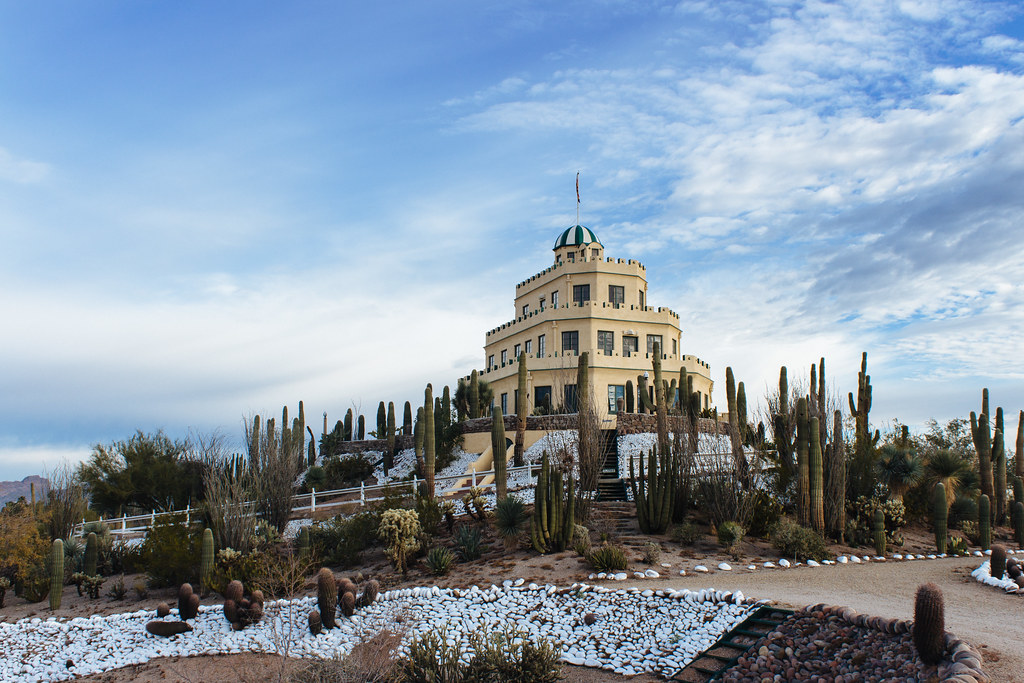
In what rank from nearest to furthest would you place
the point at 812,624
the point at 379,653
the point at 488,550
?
the point at 379,653 < the point at 812,624 < the point at 488,550

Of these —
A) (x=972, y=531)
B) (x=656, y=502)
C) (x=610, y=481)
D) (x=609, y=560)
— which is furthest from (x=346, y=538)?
(x=972, y=531)

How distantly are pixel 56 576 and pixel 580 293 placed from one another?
27.3 metres

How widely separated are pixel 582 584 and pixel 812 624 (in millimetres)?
4944

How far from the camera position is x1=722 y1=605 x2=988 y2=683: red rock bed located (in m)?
9.02

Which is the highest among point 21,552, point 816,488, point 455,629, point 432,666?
point 816,488

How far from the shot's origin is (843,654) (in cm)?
1032

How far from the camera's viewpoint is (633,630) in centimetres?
1311

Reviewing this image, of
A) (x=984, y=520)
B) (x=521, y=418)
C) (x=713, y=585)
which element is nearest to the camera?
(x=713, y=585)

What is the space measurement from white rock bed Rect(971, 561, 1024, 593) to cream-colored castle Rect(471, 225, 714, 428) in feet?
64.2

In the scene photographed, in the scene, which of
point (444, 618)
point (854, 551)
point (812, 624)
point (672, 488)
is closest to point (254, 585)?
point (444, 618)

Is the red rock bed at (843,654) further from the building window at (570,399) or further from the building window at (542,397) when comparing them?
the building window at (542,397)

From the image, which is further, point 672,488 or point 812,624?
point 672,488

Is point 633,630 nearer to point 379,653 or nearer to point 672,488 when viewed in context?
point 379,653

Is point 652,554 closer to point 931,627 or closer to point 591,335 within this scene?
point 931,627
